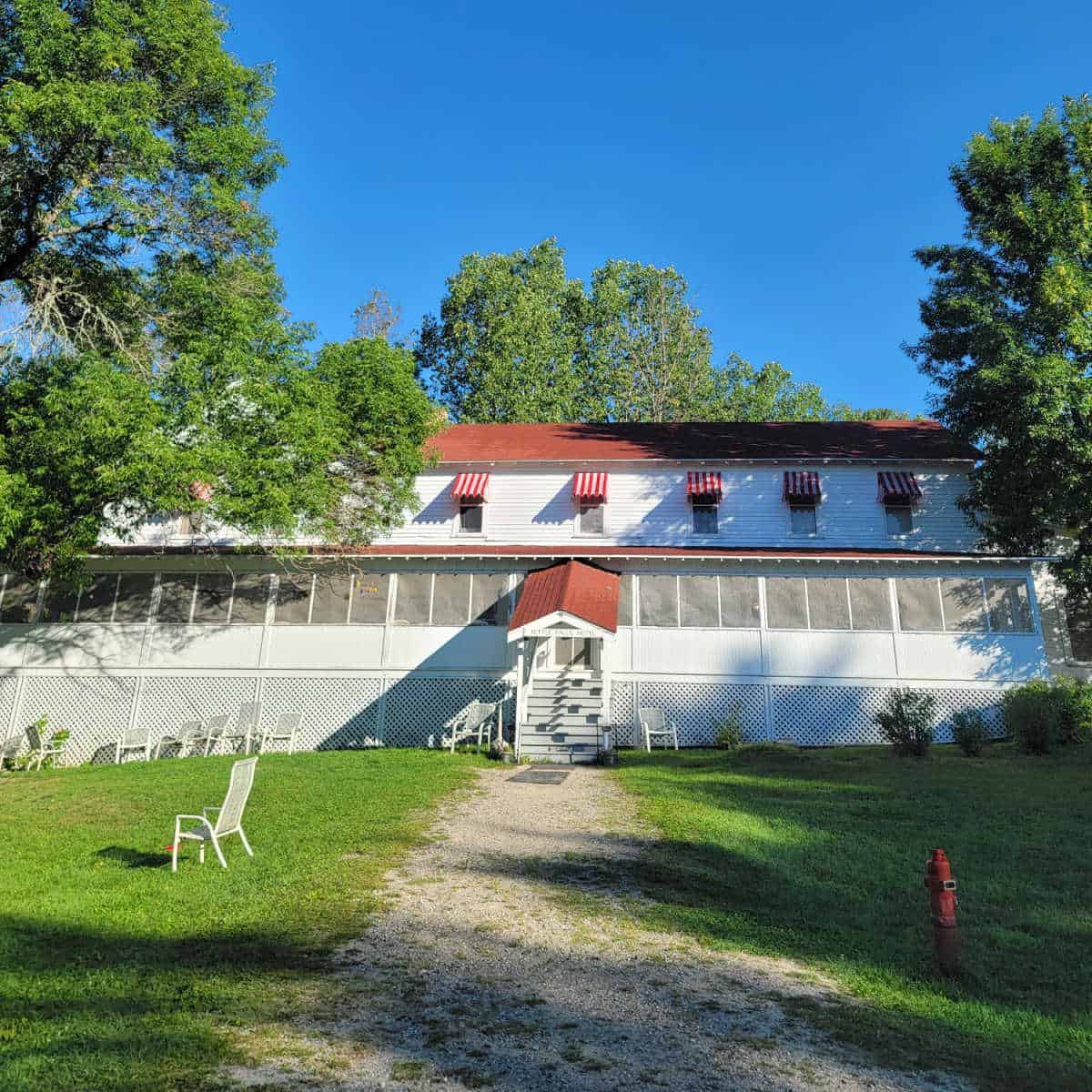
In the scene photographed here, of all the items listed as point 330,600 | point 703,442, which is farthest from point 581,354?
point 330,600

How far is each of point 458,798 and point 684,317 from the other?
4039cm

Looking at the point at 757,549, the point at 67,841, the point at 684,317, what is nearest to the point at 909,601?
the point at 757,549

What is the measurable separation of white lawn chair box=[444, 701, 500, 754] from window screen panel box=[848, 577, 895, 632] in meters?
11.0

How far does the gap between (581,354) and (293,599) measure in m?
29.8

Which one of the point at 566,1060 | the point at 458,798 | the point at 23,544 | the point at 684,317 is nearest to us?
the point at 566,1060

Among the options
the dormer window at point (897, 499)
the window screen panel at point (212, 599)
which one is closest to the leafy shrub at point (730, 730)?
the dormer window at point (897, 499)

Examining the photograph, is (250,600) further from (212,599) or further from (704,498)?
(704,498)

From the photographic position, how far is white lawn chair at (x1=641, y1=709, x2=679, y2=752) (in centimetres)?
2073

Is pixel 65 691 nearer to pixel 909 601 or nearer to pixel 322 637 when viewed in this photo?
pixel 322 637

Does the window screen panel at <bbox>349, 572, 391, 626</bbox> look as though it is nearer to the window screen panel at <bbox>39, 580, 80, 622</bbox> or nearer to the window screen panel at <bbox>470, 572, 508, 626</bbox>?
the window screen panel at <bbox>470, 572, 508, 626</bbox>

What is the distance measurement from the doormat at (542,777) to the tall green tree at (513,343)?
28562mm

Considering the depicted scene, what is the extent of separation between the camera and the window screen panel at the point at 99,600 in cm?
2341

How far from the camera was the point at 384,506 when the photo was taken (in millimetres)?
22719

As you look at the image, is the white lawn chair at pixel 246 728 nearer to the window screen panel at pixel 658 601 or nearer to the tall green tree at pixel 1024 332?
→ the window screen panel at pixel 658 601
